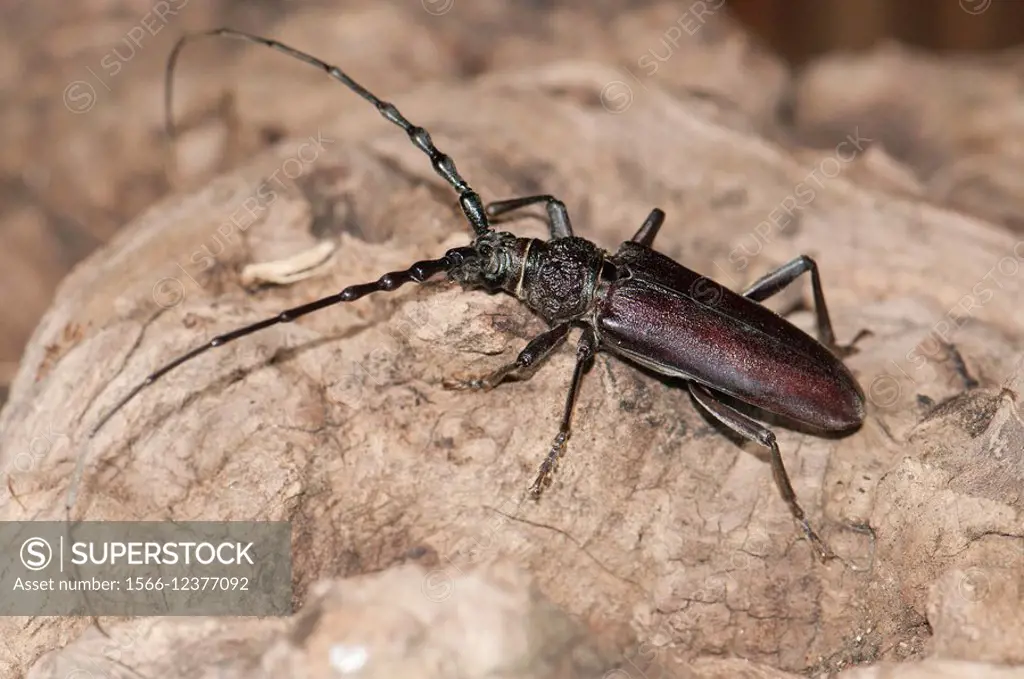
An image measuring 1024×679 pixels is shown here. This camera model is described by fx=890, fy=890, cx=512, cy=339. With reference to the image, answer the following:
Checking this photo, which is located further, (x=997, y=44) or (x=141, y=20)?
(x=997, y=44)

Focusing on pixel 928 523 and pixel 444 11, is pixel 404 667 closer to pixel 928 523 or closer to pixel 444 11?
pixel 928 523

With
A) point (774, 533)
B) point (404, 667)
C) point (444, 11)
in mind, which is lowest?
point (774, 533)

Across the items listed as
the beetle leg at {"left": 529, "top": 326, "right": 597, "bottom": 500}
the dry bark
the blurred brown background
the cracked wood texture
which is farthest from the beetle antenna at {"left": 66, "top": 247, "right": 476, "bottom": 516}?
the dry bark

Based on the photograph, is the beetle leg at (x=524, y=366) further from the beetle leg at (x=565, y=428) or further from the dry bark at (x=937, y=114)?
the dry bark at (x=937, y=114)

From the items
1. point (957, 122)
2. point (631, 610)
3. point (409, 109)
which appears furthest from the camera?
point (957, 122)

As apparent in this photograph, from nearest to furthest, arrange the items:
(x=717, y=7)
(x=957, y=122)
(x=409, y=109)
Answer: (x=409, y=109) → (x=957, y=122) → (x=717, y=7)

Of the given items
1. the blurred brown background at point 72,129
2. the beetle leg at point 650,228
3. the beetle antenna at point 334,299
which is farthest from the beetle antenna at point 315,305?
the blurred brown background at point 72,129

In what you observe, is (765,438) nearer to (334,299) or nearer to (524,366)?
(524,366)

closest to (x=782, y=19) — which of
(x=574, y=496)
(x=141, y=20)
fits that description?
(x=141, y=20)
